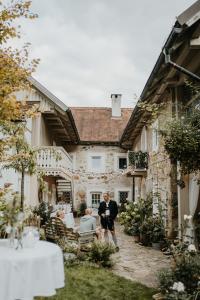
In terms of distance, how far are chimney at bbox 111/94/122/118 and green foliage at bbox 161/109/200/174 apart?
23.4 meters

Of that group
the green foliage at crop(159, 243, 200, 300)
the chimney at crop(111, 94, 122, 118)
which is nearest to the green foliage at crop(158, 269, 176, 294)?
the green foliage at crop(159, 243, 200, 300)

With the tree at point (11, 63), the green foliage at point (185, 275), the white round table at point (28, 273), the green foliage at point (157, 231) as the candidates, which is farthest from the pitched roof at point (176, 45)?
the white round table at point (28, 273)

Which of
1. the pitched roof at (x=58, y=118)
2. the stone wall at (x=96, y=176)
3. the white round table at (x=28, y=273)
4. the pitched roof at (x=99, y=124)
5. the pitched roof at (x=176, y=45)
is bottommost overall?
the white round table at (x=28, y=273)

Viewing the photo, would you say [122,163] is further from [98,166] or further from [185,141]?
[185,141]

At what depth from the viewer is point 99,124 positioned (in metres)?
29.5

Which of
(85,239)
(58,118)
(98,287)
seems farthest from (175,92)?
(58,118)

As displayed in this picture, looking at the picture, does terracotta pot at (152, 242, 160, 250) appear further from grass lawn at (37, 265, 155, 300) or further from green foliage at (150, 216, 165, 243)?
grass lawn at (37, 265, 155, 300)

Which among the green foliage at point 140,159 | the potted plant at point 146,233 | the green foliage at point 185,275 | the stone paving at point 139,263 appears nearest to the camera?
the green foliage at point 185,275

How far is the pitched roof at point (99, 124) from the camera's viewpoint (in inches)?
1094

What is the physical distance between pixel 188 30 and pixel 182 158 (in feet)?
8.54

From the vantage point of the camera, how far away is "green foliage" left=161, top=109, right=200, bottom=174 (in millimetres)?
6715

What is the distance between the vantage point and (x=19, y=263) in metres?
4.69

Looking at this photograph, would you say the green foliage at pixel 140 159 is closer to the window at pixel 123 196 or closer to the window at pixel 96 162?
the window at pixel 123 196

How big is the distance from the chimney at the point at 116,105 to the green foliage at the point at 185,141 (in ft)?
76.6
